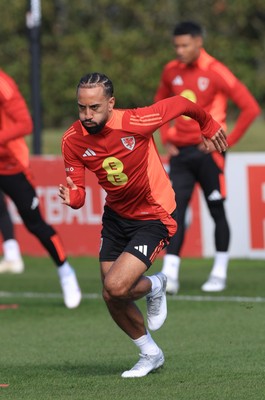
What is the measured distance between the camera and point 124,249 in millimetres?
8062

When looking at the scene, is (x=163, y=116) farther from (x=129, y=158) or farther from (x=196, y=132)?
(x=196, y=132)

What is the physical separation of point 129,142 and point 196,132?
13.2ft

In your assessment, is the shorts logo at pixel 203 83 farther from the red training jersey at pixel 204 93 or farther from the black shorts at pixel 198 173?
the black shorts at pixel 198 173

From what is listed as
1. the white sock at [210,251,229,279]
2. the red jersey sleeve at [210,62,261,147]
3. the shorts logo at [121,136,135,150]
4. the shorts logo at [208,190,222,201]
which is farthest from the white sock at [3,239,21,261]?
the shorts logo at [121,136,135,150]

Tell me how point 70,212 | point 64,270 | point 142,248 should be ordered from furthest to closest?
point 70,212 → point 64,270 → point 142,248

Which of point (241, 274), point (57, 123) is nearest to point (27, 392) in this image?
point (241, 274)

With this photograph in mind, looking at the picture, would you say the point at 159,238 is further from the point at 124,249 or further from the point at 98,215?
the point at 98,215

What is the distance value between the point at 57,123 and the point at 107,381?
30116 millimetres

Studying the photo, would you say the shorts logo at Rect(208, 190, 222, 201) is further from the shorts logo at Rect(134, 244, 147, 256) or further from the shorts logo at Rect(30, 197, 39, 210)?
the shorts logo at Rect(134, 244, 147, 256)

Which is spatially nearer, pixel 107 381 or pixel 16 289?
pixel 107 381

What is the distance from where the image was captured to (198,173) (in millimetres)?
11992

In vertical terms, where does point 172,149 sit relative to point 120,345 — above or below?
above

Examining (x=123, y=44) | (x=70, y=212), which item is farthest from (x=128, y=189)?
(x=123, y=44)

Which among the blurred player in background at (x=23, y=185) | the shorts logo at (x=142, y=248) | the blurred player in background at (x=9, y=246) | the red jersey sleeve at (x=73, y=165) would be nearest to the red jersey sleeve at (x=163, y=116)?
the red jersey sleeve at (x=73, y=165)
